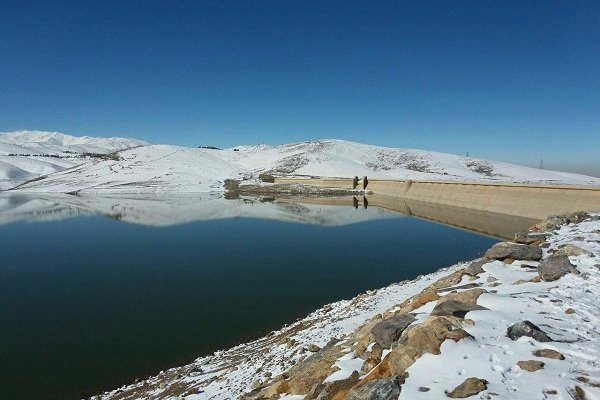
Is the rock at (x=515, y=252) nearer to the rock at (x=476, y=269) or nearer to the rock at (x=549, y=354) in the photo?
the rock at (x=476, y=269)

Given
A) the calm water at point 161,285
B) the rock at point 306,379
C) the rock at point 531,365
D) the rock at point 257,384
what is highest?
the rock at point 531,365

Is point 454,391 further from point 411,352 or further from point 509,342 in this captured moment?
point 509,342

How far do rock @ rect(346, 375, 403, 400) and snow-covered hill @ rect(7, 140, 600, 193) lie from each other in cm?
10566

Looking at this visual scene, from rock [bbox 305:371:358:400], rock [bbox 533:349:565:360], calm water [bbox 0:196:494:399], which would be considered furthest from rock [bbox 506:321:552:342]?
calm water [bbox 0:196:494:399]

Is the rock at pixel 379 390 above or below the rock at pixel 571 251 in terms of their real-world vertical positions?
below

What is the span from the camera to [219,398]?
9.26 metres

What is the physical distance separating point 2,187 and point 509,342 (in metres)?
149

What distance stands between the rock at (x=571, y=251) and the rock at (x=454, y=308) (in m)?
5.26

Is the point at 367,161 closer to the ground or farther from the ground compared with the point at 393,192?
farther from the ground

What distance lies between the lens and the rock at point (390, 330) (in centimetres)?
762

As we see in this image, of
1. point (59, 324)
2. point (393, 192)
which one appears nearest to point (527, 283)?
point (59, 324)

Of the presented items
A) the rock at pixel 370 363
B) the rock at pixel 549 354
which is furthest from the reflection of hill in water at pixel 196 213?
the rock at pixel 549 354

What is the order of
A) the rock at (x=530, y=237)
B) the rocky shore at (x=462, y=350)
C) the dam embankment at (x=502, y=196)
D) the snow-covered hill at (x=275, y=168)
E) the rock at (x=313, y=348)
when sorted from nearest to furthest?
the rocky shore at (x=462, y=350)
the rock at (x=313, y=348)
the rock at (x=530, y=237)
the dam embankment at (x=502, y=196)
the snow-covered hill at (x=275, y=168)

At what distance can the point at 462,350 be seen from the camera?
6395mm
